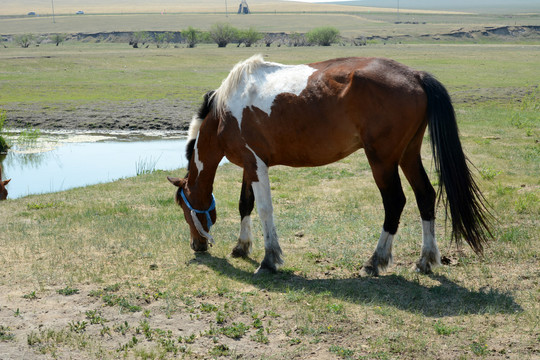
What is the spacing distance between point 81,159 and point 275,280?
41.5 ft

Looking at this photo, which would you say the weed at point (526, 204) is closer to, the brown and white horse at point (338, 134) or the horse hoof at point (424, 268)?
the brown and white horse at point (338, 134)

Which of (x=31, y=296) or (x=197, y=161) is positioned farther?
(x=197, y=161)

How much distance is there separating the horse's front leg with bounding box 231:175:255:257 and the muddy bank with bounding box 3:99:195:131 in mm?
14673

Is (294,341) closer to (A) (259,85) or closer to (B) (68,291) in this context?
(B) (68,291)

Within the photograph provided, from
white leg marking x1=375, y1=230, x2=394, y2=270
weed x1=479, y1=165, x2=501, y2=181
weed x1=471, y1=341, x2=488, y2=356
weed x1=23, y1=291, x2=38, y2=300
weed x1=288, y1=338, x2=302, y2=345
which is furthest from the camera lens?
weed x1=479, y1=165, x2=501, y2=181

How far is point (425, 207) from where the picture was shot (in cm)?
660

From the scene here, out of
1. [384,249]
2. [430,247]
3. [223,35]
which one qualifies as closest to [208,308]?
[384,249]

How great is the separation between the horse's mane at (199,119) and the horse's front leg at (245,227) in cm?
83

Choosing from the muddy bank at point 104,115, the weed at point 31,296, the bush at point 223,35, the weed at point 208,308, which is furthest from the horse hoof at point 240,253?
the bush at point 223,35

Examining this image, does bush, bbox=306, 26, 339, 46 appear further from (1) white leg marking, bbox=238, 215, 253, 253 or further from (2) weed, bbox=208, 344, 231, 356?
(2) weed, bbox=208, 344, 231, 356

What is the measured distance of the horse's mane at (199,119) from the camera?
7.27 metres

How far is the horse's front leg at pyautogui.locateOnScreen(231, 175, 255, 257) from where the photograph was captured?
750cm

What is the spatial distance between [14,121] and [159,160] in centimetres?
895

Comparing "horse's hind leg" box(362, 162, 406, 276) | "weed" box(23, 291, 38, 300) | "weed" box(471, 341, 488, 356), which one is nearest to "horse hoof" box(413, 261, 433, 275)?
"horse's hind leg" box(362, 162, 406, 276)
